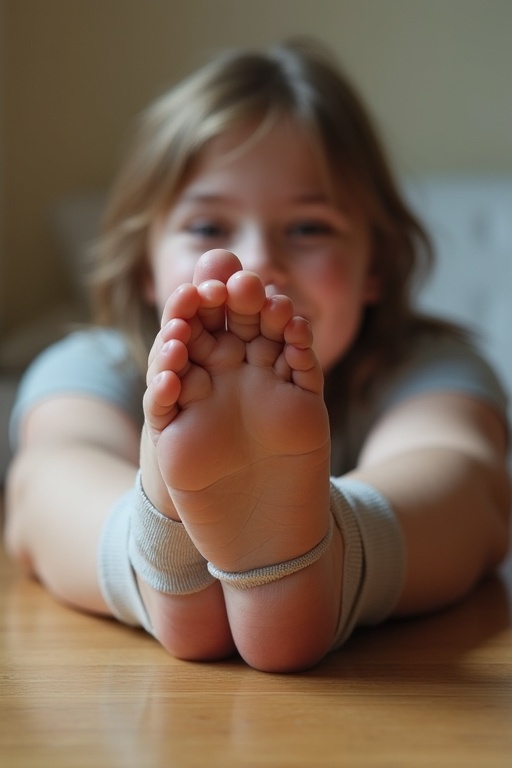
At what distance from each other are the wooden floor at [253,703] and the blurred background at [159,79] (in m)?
1.69

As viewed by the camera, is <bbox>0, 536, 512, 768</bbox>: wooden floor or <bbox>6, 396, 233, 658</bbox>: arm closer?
<bbox>0, 536, 512, 768</bbox>: wooden floor

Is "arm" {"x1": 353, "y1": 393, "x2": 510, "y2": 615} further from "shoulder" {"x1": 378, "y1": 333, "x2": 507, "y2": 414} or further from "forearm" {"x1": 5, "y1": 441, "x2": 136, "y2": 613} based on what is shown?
"forearm" {"x1": 5, "y1": 441, "x2": 136, "y2": 613}

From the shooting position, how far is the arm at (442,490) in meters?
0.85

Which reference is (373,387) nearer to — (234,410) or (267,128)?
(267,128)

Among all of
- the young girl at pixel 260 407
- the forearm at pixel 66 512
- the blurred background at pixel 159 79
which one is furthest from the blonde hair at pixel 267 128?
the blurred background at pixel 159 79

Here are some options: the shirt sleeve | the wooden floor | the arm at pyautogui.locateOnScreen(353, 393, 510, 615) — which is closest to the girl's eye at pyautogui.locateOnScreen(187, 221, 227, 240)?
the shirt sleeve

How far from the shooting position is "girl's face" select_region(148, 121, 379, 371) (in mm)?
1161

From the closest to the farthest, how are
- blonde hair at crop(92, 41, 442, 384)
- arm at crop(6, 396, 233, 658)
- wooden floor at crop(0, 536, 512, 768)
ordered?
wooden floor at crop(0, 536, 512, 768), arm at crop(6, 396, 233, 658), blonde hair at crop(92, 41, 442, 384)

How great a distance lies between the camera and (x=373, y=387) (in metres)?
1.26

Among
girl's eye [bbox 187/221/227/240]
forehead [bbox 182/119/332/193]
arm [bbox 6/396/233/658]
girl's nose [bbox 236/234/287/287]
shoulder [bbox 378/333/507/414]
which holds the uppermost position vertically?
forehead [bbox 182/119/332/193]

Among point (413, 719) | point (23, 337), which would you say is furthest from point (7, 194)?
point (413, 719)

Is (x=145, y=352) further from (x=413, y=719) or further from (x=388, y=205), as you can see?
(x=413, y=719)

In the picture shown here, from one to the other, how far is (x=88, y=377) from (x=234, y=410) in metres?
0.63

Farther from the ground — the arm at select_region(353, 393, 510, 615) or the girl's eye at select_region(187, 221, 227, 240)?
the girl's eye at select_region(187, 221, 227, 240)
